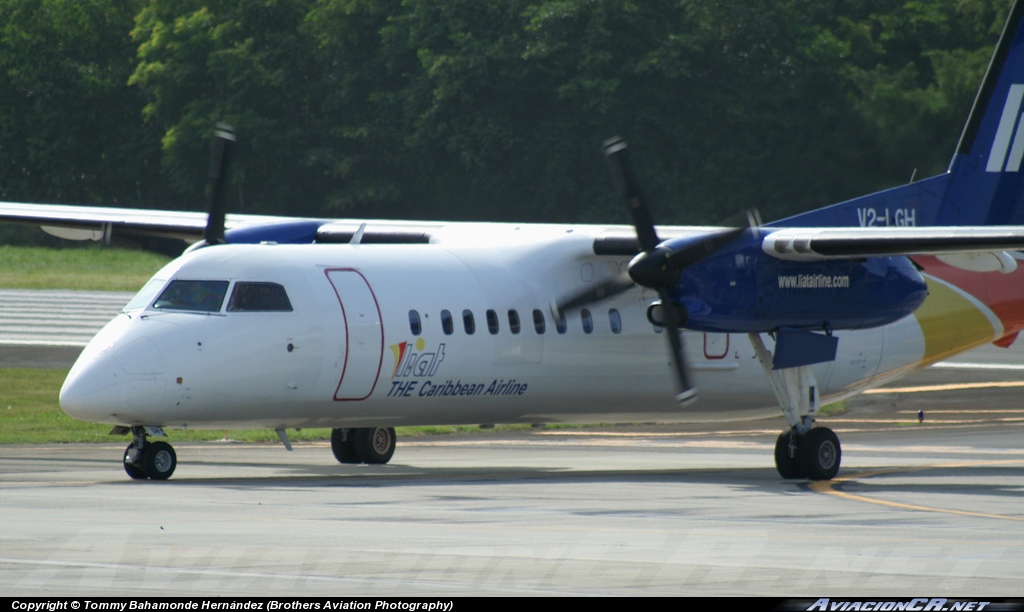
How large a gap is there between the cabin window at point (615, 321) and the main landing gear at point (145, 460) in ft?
21.9

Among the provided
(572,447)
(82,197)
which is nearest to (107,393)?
(572,447)

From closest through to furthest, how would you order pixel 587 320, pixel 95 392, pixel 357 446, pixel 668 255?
pixel 95 392 → pixel 668 255 → pixel 587 320 → pixel 357 446

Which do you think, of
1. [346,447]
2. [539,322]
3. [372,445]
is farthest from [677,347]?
[346,447]

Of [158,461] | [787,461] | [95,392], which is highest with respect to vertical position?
[95,392]

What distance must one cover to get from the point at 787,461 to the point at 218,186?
8458 mm

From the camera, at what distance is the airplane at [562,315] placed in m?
18.4

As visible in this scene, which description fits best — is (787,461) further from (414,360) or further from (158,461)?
(158,461)

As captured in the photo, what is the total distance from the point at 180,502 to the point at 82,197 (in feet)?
203

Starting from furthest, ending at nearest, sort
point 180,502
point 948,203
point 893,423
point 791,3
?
point 791,3 < point 893,423 < point 948,203 < point 180,502

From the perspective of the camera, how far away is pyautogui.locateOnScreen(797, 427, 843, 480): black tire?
67.7 ft

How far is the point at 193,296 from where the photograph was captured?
60.8 ft

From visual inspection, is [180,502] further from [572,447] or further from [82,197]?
[82,197]

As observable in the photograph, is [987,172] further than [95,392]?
Yes
